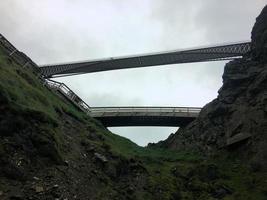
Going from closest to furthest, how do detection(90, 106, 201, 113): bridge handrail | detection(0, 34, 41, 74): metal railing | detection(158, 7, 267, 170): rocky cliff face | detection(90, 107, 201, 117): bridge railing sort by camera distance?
detection(158, 7, 267, 170): rocky cliff face
detection(0, 34, 41, 74): metal railing
detection(90, 107, 201, 117): bridge railing
detection(90, 106, 201, 113): bridge handrail

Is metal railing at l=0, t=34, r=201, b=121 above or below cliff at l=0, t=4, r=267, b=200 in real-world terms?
above

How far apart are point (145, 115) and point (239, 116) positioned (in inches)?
597

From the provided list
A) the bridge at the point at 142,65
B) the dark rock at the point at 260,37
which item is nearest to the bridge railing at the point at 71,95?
the bridge at the point at 142,65

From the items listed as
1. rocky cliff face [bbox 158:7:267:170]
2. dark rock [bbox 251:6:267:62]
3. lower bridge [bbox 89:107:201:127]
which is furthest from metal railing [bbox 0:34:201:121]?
dark rock [bbox 251:6:267:62]

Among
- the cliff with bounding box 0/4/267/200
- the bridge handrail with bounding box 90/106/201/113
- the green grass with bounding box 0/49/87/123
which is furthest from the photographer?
the bridge handrail with bounding box 90/106/201/113

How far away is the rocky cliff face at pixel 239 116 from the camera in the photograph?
131 feet

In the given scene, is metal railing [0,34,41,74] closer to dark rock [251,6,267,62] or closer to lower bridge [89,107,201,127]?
lower bridge [89,107,201,127]

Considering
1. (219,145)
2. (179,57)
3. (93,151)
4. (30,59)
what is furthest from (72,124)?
(179,57)

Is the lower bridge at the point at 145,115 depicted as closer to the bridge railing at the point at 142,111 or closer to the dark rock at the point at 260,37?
the bridge railing at the point at 142,111

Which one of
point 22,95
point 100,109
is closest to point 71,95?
point 100,109

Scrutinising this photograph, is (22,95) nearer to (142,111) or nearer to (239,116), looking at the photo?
(239,116)

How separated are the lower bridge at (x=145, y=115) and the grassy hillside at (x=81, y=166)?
42.2ft

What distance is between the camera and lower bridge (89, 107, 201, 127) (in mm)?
55481

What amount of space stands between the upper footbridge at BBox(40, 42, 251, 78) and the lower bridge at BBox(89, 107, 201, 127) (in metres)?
10.6
